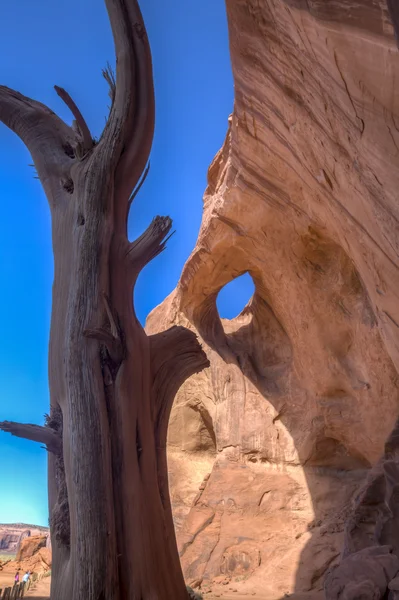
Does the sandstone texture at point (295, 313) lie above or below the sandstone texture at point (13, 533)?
above

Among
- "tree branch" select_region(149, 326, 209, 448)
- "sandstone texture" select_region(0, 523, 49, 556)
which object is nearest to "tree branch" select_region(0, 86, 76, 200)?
"tree branch" select_region(149, 326, 209, 448)

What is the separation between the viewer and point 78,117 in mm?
4238

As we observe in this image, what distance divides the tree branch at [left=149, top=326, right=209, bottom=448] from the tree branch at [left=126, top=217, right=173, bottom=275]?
0.66m

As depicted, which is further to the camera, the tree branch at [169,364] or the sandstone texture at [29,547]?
the sandstone texture at [29,547]

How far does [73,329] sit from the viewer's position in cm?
359

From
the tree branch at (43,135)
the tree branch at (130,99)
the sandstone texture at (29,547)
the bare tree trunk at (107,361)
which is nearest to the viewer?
the bare tree trunk at (107,361)

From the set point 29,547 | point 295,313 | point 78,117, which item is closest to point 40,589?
point 295,313

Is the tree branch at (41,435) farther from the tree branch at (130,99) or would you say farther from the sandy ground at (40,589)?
the sandy ground at (40,589)

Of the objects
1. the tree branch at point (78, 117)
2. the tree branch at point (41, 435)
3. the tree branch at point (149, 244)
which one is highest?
the tree branch at point (78, 117)

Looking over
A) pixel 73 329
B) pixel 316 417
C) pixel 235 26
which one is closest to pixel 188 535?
pixel 316 417

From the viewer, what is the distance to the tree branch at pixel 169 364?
13.0ft

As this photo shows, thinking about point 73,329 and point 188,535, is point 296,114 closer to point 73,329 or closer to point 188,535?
point 73,329

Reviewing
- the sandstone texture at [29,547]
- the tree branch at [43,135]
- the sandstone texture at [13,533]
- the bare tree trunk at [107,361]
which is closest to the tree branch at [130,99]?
the bare tree trunk at [107,361]

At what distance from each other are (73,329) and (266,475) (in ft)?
26.3
